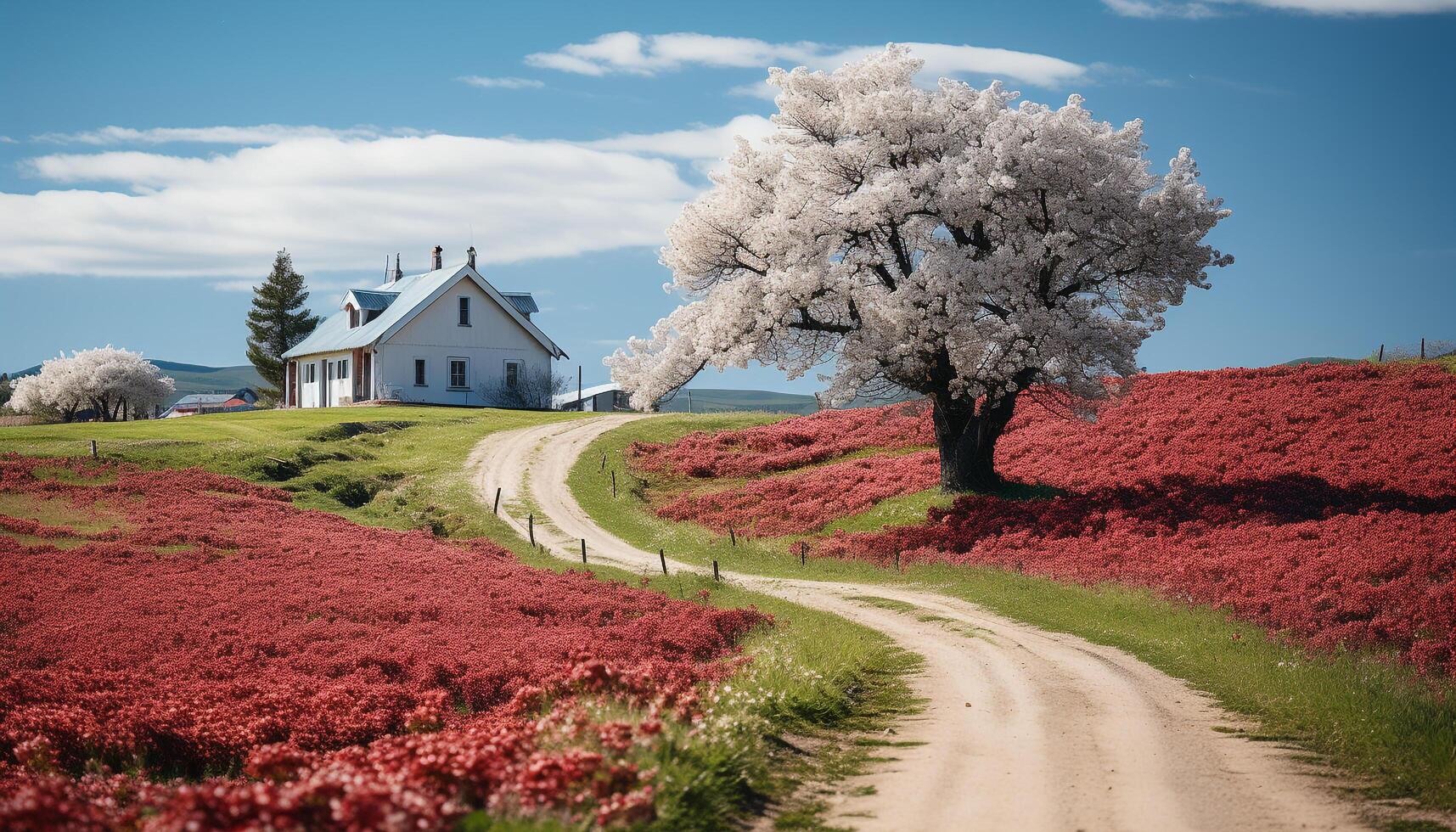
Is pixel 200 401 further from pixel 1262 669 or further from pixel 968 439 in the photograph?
pixel 1262 669

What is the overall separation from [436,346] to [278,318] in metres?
33.7

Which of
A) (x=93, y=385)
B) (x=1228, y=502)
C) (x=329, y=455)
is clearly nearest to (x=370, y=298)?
(x=93, y=385)

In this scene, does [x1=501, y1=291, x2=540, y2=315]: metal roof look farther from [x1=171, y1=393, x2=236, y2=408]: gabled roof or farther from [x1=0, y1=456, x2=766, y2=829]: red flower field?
[x1=171, y1=393, x2=236, y2=408]: gabled roof

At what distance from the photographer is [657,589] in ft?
77.0

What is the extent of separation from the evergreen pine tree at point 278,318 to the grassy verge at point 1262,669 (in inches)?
2948

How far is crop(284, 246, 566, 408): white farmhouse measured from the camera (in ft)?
217

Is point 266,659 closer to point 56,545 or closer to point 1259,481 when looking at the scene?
point 56,545

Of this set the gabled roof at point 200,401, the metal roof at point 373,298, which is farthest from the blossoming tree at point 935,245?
the gabled roof at point 200,401

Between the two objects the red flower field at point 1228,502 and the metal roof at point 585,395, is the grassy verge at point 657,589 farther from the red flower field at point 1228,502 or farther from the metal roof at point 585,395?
the metal roof at point 585,395

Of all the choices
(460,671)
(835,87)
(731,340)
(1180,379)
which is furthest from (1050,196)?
(460,671)

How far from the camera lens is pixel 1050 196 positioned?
2881cm

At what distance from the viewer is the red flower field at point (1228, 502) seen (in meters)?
18.6

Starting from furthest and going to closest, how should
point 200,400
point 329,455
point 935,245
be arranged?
point 200,400 → point 329,455 → point 935,245

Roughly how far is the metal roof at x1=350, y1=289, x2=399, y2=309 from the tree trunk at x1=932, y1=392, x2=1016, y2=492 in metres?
50.8
